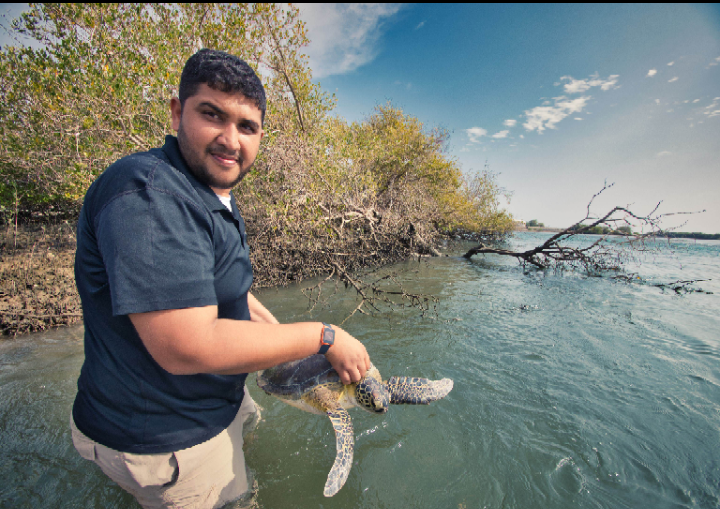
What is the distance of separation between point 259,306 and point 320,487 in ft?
5.71

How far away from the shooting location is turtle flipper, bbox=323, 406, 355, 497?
6.32ft

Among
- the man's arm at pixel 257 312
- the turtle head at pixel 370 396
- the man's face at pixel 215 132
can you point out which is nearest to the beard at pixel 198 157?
the man's face at pixel 215 132

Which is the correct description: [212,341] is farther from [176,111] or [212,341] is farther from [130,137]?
[130,137]

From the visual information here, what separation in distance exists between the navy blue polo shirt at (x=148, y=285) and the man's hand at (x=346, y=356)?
587 millimetres

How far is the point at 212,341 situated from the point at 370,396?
1.73 metres

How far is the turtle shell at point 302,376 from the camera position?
2.32m

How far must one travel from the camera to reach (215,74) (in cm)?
129

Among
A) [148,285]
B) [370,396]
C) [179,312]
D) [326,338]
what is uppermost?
[148,285]

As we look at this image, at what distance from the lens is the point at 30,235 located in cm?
1045

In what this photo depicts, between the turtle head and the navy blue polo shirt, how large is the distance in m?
1.12

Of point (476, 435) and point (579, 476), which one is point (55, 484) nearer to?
point (476, 435)

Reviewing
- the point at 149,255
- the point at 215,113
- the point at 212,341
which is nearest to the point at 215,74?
the point at 215,113

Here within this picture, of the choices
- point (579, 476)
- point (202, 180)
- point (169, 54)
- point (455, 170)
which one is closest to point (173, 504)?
point (202, 180)

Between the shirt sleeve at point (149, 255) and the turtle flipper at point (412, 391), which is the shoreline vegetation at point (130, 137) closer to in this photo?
the turtle flipper at point (412, 391)
